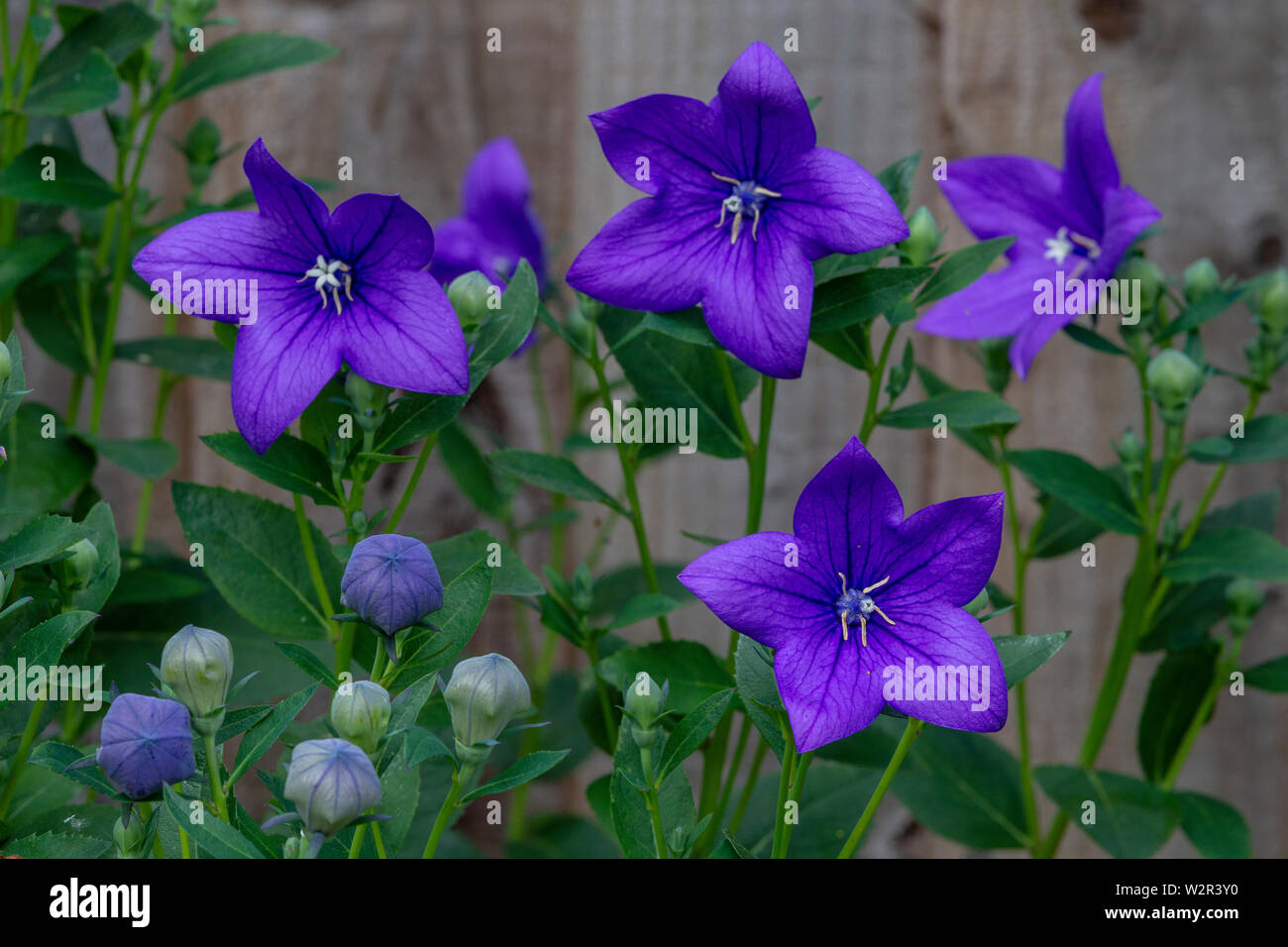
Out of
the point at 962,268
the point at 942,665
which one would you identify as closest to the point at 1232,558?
the point at 962,268

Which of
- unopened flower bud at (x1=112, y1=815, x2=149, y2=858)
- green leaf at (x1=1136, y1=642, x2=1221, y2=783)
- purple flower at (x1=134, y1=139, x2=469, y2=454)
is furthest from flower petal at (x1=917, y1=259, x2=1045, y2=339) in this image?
unopened flower bud at (x1=112, y1=815, x2=149, y2=858)

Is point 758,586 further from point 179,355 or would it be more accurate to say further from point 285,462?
point 179,355

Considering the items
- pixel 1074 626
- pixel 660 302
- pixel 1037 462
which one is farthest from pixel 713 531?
pixel 660 302

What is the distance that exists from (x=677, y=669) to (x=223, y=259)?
39 cm

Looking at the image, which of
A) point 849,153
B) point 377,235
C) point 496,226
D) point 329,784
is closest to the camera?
point 329,784

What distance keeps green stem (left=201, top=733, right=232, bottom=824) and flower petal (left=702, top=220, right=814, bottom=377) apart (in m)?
0.36

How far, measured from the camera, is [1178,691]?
1.02m

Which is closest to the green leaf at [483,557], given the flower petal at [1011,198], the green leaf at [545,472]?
the green leaf at [545,472]

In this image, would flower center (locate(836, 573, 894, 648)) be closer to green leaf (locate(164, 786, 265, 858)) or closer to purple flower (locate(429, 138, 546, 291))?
green leaf (locate(164, 786, 265, 858))

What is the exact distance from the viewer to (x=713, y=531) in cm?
142

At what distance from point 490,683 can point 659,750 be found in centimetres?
A: 15

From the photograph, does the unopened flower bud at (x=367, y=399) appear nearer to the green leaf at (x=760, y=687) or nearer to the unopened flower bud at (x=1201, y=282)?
the green leaf at (x=760, y=687)

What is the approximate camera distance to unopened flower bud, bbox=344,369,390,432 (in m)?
0.69

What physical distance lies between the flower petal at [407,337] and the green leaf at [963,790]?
582 mm
